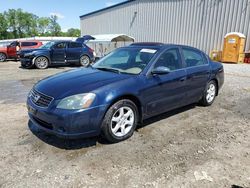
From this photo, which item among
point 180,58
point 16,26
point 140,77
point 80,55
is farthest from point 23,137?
point 16,26

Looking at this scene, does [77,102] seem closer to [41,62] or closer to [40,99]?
[40,99]

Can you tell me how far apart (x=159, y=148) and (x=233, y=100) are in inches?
142

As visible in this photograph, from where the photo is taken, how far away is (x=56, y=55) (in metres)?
12.3

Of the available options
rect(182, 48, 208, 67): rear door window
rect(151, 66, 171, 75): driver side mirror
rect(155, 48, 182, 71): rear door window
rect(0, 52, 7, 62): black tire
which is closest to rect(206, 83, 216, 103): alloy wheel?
rect(182, 48, 208, 67): rear door window

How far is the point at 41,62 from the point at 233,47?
11.2m

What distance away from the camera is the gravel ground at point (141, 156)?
262cm

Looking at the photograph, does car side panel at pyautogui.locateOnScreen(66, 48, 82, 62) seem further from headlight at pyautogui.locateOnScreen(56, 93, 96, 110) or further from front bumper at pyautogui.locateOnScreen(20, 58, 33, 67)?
headlight at pyautogui.locateOnScreen(56, 93, 96, 110)

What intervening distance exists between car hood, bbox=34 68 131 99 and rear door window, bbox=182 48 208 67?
63.2 inches

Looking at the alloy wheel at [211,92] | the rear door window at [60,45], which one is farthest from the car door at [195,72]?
the rear door window at [60,45]

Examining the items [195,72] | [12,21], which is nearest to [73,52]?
[195,72]

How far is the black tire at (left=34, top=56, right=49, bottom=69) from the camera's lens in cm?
1173

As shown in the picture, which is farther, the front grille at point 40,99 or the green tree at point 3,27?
the green tree at point 3,27

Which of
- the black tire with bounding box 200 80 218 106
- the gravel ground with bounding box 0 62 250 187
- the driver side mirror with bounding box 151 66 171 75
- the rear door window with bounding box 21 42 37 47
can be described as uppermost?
the rear door window with bounding box 21 42 37 47

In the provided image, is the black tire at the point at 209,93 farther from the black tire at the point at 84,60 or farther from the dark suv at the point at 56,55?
the black tire at the point at 84,60
